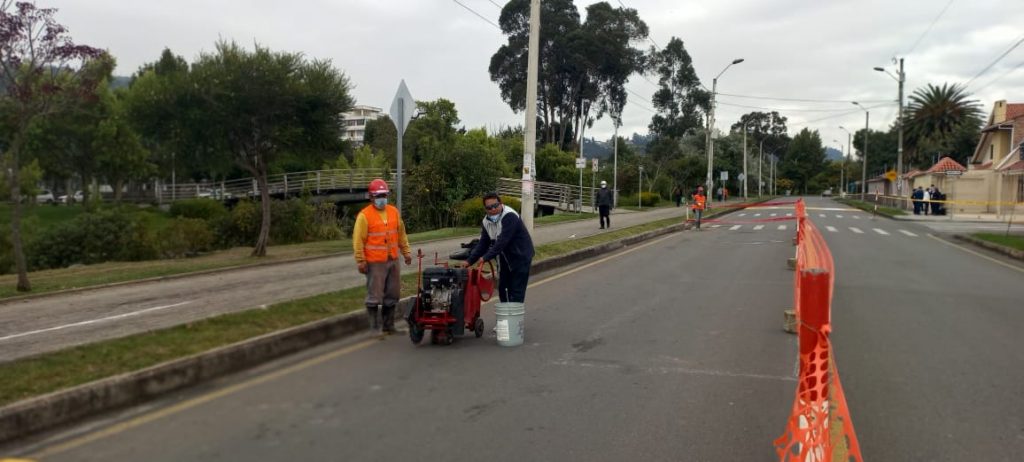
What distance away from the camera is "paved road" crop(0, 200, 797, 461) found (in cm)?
465

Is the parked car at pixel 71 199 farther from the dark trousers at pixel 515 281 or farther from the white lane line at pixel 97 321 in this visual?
the dark trousers at pixel 515 281

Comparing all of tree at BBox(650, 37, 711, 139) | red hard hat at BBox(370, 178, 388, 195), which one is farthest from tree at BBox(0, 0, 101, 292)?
tree at BBox(650, 37, 711, 139)

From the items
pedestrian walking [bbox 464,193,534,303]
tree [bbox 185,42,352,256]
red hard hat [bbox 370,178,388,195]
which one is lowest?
pedestrian walking [bbox 464,193,534,303]

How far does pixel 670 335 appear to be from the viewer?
8.10 m

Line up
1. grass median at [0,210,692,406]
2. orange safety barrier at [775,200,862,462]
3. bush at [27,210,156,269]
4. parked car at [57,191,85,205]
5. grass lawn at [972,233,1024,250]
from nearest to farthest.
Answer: orange safety barrier at [775,200,862,462]
grass median at [0,210,692,406]
grass lawn at [972,233,1024,250]
bush at [27,210,156,269]
parked car at [57,191,85,205]

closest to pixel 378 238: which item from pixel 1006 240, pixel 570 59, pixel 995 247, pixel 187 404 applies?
pixel 187 404

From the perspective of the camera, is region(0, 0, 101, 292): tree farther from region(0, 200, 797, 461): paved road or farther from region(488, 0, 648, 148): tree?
region(488, 0, 648, 148): tree

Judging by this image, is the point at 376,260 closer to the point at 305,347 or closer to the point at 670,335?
the point at 305,347

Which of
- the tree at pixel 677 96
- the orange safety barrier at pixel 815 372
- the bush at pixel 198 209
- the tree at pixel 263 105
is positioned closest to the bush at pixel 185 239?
the tree at pixel 263 105

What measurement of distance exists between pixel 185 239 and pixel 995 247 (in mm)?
25376

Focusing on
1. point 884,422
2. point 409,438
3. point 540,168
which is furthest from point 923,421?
point 540,168

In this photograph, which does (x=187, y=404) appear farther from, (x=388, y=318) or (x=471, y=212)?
(x=471, y=212)

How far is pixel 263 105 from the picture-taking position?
62.5 feet

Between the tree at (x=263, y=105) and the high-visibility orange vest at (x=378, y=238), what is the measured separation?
12328 millimetres
